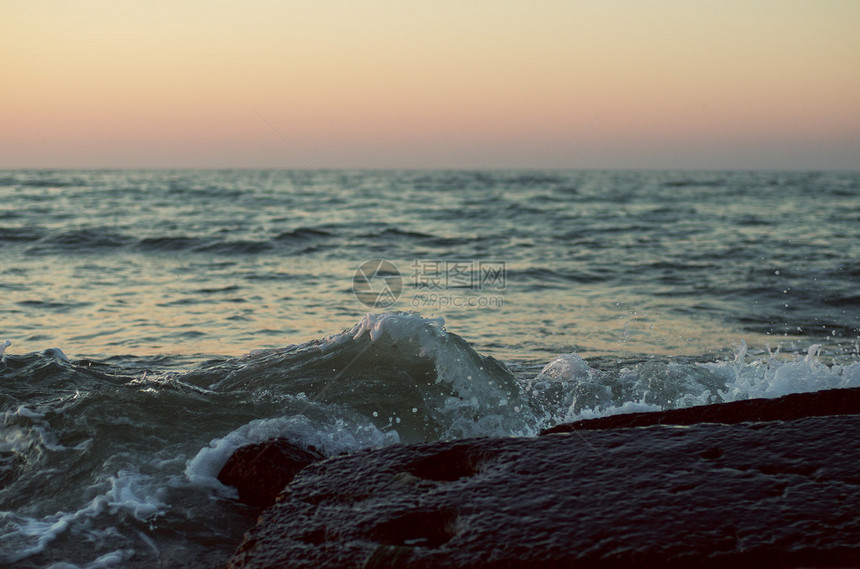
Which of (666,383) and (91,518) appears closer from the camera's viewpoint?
(91,518)

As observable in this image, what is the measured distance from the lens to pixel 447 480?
254 centimetres

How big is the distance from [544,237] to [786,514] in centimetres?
1524

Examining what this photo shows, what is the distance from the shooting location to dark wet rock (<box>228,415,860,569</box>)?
1.99 metres

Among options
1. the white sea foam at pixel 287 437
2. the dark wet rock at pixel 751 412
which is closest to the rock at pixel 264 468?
the white sea foam at pixel 287 437

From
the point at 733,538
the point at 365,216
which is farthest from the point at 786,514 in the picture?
the point at 365,216

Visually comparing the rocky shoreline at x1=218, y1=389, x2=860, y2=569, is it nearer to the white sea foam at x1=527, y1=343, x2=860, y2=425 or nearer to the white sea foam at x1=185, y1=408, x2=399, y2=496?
the white sea foam at x1=185, y1=408, x2=399, y2=496

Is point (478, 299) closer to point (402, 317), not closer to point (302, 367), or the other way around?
point (402, 317)

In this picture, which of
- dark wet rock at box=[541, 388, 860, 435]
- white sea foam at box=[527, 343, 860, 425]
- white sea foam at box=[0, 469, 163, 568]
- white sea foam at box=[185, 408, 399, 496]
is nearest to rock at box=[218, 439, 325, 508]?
white sea foam at box=[185, 408, 399, 496]

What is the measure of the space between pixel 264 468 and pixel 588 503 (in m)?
1.97

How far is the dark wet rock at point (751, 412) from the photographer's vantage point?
3.23m

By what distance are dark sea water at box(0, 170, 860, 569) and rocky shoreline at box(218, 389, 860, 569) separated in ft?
3.71

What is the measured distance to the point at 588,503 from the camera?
2.23 m

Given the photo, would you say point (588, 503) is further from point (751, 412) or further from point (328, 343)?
point (328, 343)

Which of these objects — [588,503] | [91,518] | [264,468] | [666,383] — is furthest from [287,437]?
[666,383]
